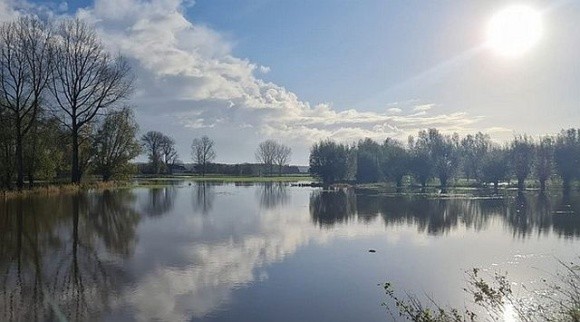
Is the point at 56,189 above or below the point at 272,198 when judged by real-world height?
above

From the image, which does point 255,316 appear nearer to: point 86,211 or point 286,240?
point 286,240

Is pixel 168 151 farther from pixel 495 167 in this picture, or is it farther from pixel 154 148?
pixel 495 167

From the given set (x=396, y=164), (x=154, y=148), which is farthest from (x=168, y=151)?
(x=396, y=164)

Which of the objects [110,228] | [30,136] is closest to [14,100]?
[30,136]

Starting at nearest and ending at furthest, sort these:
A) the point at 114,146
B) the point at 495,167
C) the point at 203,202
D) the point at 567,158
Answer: the point at 203,202 < the point at 114,146 < the point at 567,158 < the point at 495,167

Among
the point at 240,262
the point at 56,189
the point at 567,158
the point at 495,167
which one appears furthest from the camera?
the point at 495,167

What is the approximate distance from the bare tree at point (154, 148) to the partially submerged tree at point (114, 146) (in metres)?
43.7

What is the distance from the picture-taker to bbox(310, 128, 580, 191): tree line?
68.9m

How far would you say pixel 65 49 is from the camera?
3372cm

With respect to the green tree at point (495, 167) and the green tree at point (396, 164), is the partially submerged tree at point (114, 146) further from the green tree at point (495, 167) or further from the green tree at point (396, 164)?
the green tree at point (495, 167)

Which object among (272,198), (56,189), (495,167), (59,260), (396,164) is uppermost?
(396,164)

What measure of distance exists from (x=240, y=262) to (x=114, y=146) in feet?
133

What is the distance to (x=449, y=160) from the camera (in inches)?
2950

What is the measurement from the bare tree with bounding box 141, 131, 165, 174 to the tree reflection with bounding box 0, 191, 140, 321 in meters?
73.6
